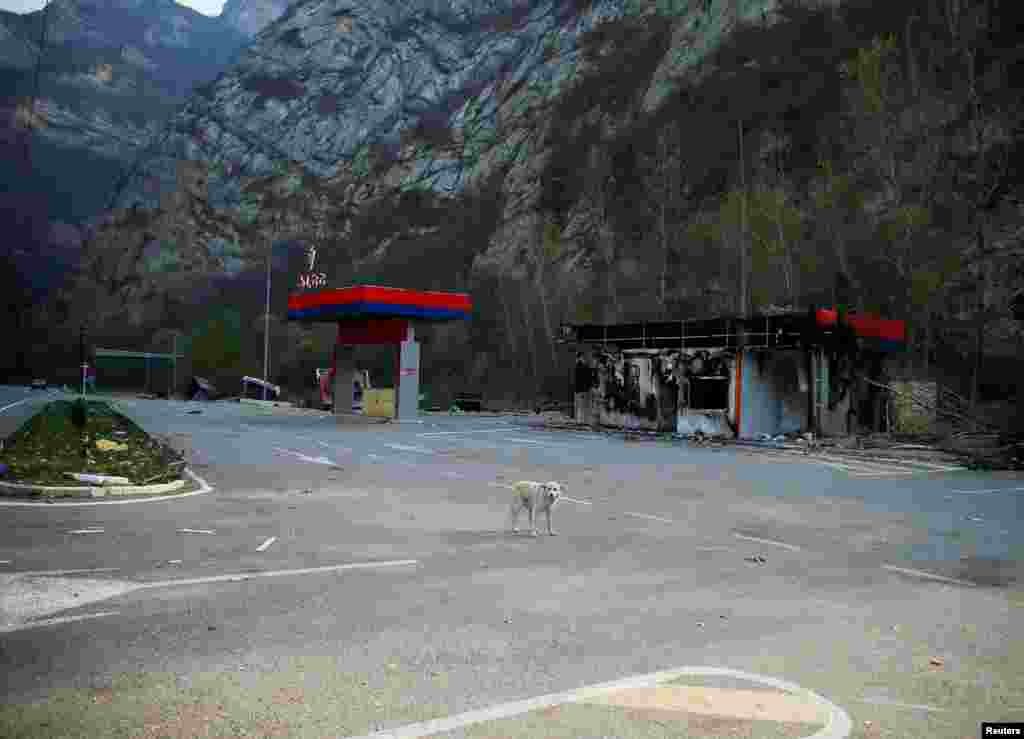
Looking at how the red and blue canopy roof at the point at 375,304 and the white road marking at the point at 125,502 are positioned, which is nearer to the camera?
the white road marking at the point at 125,502

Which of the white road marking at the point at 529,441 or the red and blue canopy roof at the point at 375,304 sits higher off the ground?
the red and blue canopy roof at the point at 375,304

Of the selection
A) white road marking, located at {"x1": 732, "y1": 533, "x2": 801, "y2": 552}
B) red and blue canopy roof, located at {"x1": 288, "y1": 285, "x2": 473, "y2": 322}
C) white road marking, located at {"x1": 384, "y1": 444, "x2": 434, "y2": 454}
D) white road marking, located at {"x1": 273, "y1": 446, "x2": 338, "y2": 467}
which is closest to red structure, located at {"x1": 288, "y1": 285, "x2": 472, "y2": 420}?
red and blue canopy roof, located at {"x1": 288, "y1": 285, "x2": 473, "y2": 322}

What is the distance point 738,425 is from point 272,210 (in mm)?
101183

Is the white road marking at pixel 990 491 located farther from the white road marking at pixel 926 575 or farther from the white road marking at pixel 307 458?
the white road marking at pixel 307 458

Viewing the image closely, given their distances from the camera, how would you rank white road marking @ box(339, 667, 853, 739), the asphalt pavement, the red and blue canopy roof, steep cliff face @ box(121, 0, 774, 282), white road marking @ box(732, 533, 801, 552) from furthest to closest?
steep cliff face @ box(121, 0, 774, 282) < the red and blue canopy roof < white road marking @ box(732, 533, 801, 552) < the asphalt pavement < white road marking @ box(339, 667, 853, 739)

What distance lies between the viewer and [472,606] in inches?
266

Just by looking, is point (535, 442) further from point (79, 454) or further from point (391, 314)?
point (391, 314)

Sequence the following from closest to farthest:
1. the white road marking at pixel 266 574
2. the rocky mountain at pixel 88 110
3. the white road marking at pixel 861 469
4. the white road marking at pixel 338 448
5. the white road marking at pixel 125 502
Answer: the white road marking at pixel 266 574 < the white road marking at pixel 125 502 < the white road marking at pixel 861 469 < the white road marking at pixel 338 448 < the rocky mountain at pixel 88 110

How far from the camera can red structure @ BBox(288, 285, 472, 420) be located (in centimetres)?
4144

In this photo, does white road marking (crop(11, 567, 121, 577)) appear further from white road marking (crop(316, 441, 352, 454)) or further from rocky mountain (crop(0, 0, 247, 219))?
rocky mountain (crop(0, 0, 247, 219))

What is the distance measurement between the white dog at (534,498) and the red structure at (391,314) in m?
30.6

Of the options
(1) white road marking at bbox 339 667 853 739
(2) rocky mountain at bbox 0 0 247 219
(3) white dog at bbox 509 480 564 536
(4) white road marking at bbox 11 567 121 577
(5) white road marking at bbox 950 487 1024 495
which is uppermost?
(2) rocky mountain at bbox 0 0 247 219

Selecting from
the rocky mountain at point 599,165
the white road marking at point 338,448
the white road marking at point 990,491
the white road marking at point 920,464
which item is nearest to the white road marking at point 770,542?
the white road marking at point 990,491

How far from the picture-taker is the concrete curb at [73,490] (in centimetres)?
1238
